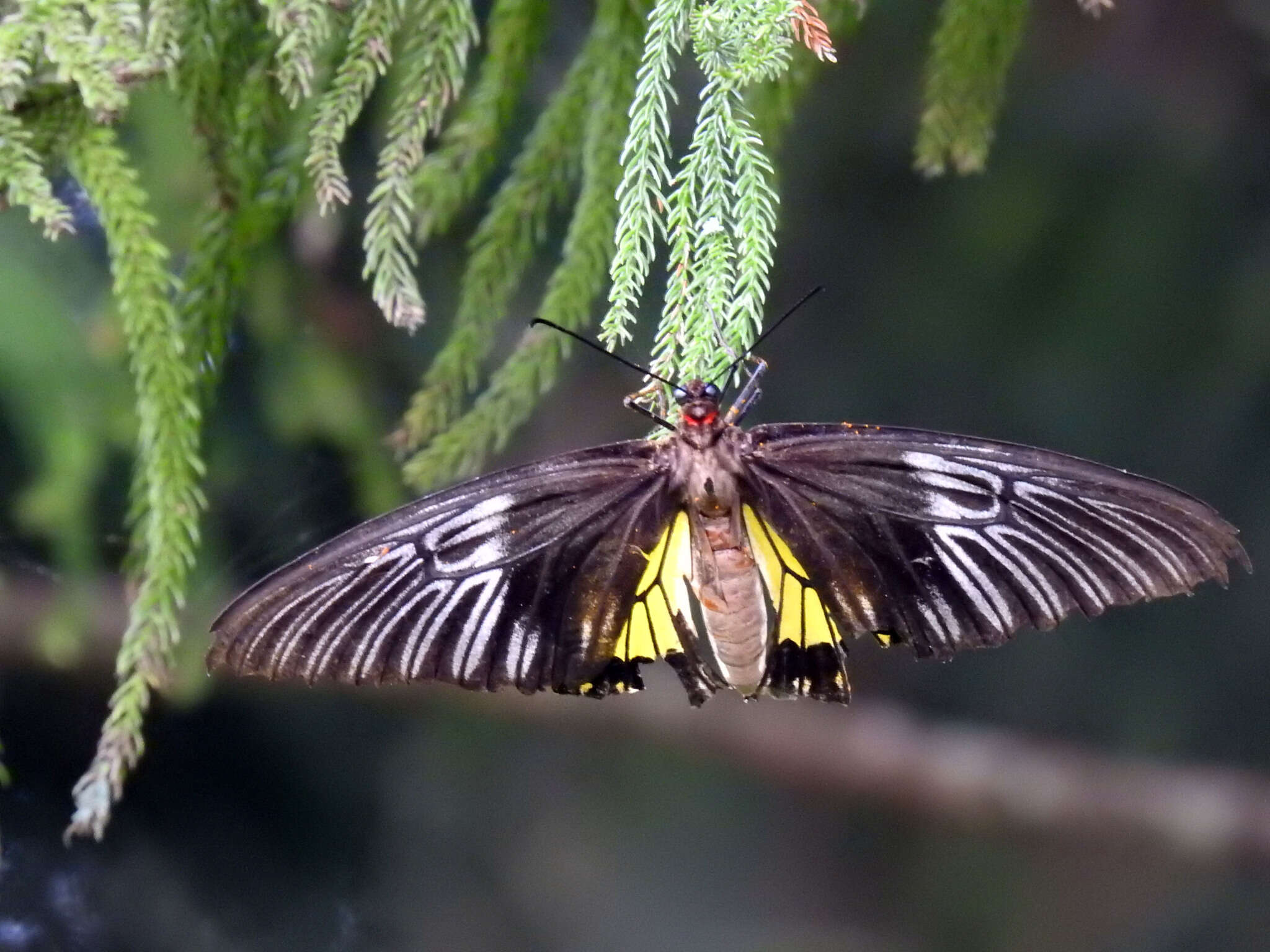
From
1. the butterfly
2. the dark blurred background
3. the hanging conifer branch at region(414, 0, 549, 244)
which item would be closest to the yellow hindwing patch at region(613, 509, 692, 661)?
the butterfly

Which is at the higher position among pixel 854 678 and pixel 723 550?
pixel 723 550

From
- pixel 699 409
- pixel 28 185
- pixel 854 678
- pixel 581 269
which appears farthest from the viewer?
pixel 854 678

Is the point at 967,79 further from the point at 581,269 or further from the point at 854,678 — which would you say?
the point at 854,678

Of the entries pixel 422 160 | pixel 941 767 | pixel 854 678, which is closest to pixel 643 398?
pixel 422 160

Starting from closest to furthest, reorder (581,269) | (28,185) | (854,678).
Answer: (28,185) < (581,269) < (854,678)

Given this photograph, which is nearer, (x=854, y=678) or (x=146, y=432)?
(x=146, y=432)

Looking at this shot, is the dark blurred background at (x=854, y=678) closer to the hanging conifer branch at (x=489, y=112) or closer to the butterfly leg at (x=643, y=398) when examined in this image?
the hanging conifer branch at (x=489, y=112)

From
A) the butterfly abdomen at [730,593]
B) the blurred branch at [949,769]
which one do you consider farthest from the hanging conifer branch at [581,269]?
the blurred branch at [949,769]

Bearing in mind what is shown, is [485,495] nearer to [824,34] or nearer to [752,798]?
[824,34]
